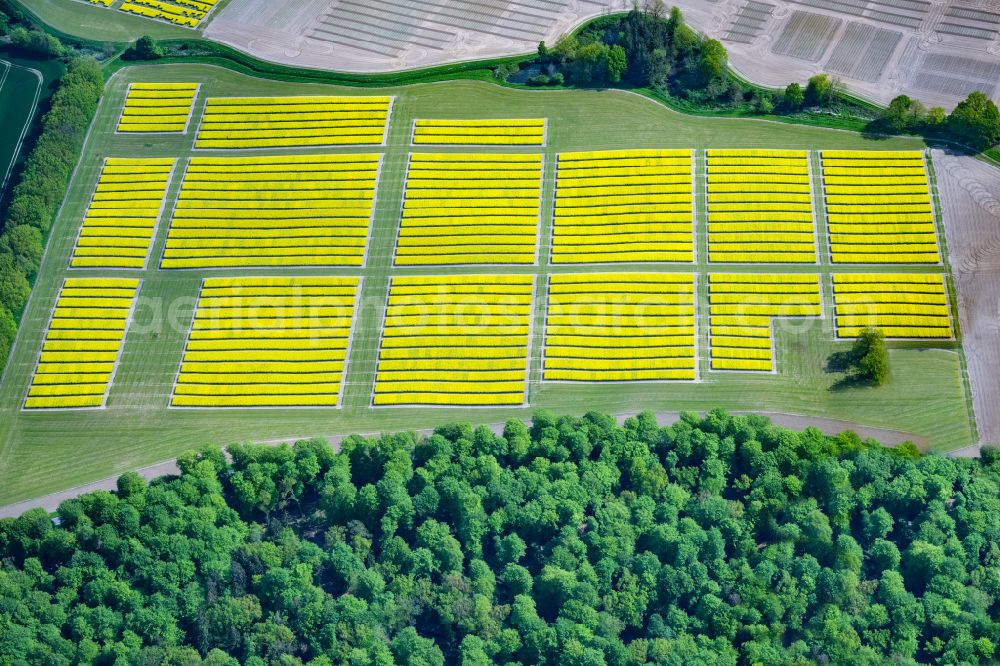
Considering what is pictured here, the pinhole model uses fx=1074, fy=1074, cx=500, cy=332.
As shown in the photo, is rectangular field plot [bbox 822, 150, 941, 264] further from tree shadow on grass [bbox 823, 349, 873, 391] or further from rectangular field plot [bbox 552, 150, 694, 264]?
rectangular field plot [bbox 552, 150, 694, 264]

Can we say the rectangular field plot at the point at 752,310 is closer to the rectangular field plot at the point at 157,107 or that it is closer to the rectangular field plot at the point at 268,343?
the rectangular field plot at the point at 268,343

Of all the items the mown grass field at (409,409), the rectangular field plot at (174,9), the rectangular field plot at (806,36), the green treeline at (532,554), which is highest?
the rectangular field plot at (174,9)

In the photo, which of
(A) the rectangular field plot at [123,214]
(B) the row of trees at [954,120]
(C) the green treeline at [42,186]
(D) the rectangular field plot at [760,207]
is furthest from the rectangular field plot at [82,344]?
(B) the row of trees at [954,120]

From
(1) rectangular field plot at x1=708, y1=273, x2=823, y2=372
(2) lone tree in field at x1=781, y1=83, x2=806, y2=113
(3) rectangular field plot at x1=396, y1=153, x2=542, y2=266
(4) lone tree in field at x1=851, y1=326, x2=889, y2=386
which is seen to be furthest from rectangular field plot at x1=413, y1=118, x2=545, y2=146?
(4) lone tree in field at x1=851, y1=326, x2=889, y2=386

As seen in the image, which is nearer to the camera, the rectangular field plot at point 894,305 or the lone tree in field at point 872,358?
the lone tree in field at point 872,358

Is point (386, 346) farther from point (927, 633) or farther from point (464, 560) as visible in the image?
point (927, 633)

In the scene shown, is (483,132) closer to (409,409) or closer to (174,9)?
(409,409)

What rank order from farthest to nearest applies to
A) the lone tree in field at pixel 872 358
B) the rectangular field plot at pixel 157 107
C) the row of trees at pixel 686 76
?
the rectangular field plot at pixel 157 107
the row of trees at pixel 686 76
the lone tree in field at pixel 872 358

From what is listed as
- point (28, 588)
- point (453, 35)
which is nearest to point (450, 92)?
point (453, 35)

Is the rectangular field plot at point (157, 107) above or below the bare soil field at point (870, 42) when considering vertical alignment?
below
